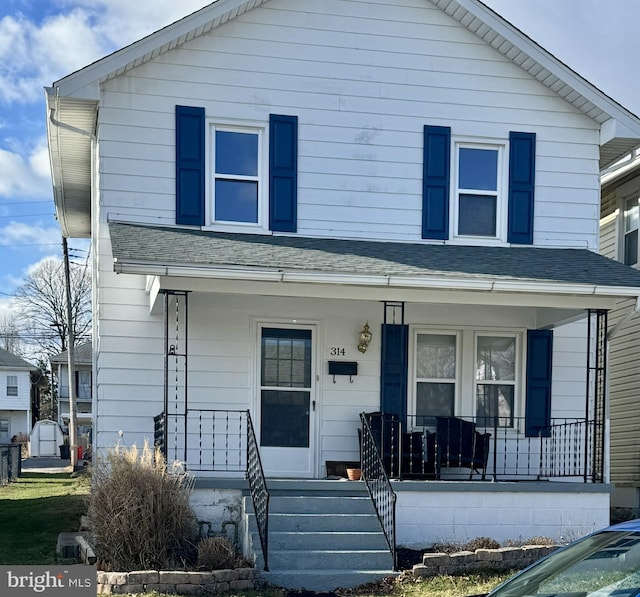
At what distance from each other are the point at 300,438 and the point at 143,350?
7.89ft

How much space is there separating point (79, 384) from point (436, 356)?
40.6m

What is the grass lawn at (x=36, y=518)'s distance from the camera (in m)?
9.59

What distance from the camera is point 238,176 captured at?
36.7 ft

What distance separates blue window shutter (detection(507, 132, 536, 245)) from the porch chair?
110 inches

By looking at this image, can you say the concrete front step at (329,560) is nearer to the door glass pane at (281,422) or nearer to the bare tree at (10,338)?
the door glass pane at (281,422)

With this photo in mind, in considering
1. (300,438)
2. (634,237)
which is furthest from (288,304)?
(634,237)

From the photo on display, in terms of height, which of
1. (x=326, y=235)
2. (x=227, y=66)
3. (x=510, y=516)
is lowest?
(x=510, y=516)

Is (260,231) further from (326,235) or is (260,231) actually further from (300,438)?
(300,438)

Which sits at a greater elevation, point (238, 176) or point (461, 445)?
point (238, 176)

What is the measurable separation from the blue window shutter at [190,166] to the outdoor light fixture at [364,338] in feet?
8.51

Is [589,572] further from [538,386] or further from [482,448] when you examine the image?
[538,386]

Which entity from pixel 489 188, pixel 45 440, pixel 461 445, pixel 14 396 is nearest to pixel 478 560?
pixel 461 445

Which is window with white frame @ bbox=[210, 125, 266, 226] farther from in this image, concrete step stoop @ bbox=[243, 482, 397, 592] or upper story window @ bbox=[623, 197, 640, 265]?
upper story window @ bbox=[623, 197, 640, 265]

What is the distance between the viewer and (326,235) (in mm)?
11305
